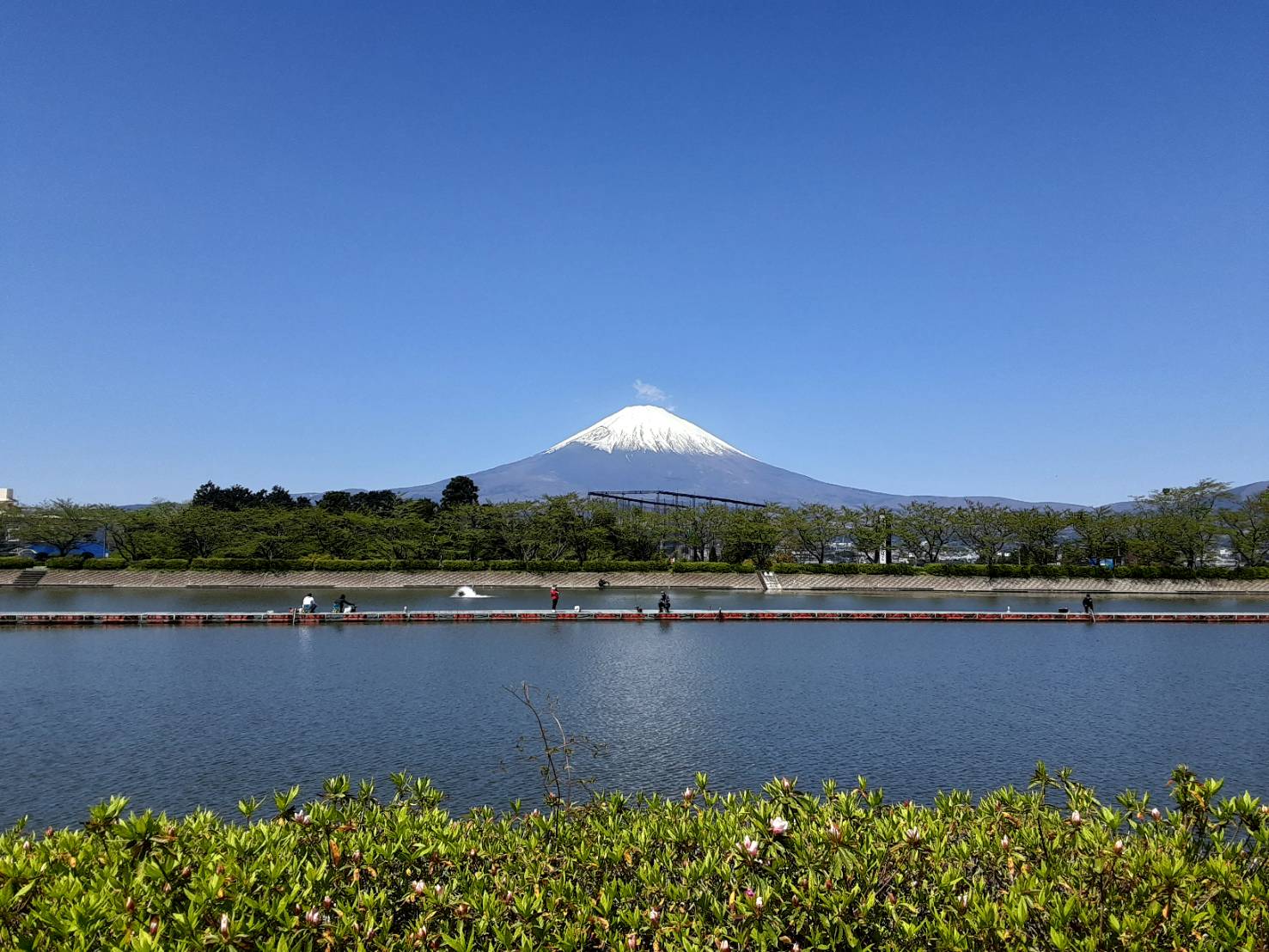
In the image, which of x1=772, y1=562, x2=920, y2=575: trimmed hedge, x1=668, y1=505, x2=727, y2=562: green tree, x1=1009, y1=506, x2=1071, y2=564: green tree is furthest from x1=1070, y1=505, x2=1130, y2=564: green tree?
x1=668, y1=505, x2=727, y2=562: green tree

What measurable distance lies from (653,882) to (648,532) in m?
68.2

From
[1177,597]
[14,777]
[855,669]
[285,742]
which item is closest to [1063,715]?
[855,669]

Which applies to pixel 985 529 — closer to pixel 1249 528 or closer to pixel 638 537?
pixel 1249 528

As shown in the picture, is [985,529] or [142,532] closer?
[142,532]

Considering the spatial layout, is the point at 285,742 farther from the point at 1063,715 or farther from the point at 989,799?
the point at 1063,715

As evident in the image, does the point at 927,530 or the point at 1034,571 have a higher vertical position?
the point at 927,530

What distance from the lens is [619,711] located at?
1959 cm

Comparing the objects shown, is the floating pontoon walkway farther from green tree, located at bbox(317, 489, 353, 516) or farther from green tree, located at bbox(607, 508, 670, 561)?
green tree, located at bbox(317, 489, 353, 516)

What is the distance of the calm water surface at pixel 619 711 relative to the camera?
14.4 meters

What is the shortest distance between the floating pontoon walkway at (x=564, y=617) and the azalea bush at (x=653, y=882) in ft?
107

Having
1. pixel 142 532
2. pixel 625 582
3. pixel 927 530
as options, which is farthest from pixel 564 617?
pixel 142 532

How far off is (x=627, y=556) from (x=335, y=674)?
4925 cm

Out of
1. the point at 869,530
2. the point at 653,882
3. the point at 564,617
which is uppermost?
the point at 869,530

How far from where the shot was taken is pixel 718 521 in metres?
75.3
